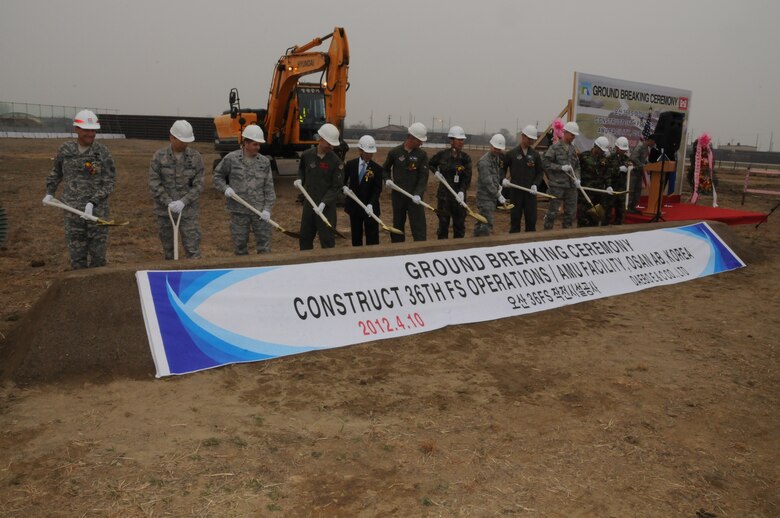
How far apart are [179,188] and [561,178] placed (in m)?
6.06

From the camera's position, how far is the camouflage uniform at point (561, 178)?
9906mm

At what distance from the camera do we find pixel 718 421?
13.7 ft

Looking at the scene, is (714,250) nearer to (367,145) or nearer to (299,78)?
(367,145)

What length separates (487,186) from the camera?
343 inches

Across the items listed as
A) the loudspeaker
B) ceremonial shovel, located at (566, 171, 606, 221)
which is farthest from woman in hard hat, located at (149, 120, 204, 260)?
the loudspeaker

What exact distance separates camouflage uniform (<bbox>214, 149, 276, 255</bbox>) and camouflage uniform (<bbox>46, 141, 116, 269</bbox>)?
3.75 ft

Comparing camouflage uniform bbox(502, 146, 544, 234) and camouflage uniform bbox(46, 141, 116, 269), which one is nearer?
camouflage uniform bbox(46, 141, 116, 269)

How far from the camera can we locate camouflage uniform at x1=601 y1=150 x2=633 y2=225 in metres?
10.6

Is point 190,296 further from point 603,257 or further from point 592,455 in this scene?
point 603,257

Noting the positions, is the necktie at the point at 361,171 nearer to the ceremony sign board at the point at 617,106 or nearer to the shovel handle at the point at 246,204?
the shovel handle at the point at 246,204

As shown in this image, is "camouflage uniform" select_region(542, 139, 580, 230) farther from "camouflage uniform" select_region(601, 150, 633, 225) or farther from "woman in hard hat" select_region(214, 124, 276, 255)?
"woman in hard hat" select_region(214, 124, 276, 255)

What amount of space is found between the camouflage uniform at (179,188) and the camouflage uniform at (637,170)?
29.3 ft

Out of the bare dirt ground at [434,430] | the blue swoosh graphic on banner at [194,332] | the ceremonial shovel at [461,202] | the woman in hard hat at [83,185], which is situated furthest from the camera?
the ceremonial shovel at [461,202]

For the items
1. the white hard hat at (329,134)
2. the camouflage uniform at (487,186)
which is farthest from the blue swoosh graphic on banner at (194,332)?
the camouflage uniform at (487,186)
